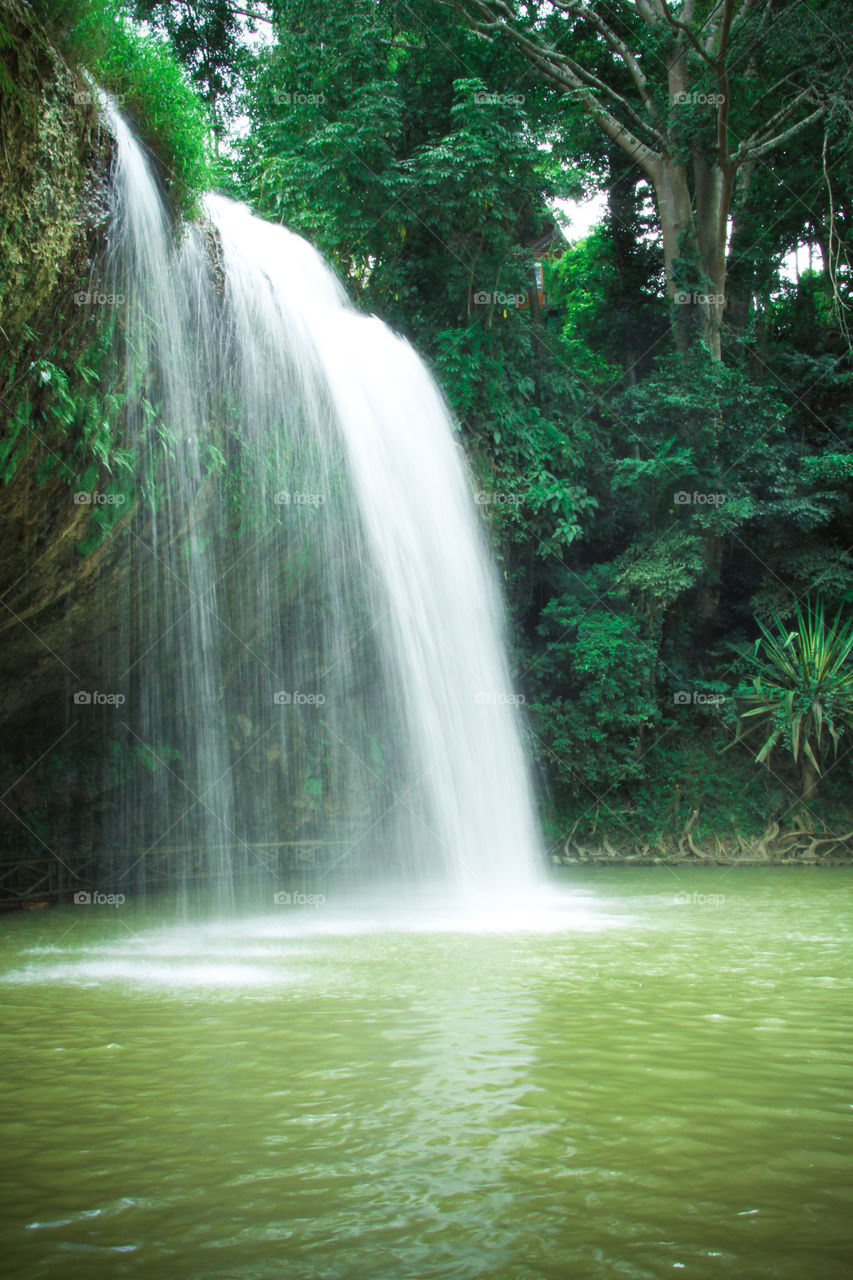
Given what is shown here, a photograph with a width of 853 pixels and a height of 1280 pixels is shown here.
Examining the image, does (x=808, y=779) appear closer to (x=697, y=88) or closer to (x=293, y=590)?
(x=293, y=590)

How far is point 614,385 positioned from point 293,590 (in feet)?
34.7

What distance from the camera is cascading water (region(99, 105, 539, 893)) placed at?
11414 mm

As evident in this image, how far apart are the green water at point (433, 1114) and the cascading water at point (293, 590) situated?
566 centimetres

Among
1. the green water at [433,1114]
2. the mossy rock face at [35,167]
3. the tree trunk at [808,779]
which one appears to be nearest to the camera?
the green water at [433,1114]

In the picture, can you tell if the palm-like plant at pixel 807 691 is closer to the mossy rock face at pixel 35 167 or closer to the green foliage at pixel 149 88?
the green foliage at pixel 149 88

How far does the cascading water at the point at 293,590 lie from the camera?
11.4m

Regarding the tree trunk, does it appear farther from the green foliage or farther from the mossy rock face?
the mossy rock face

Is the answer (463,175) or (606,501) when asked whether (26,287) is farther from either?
(606,501)

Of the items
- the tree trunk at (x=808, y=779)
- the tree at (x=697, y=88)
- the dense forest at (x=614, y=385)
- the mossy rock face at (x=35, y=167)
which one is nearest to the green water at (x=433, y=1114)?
the mossy rock face at (x=35, y=167)

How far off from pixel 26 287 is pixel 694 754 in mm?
14081

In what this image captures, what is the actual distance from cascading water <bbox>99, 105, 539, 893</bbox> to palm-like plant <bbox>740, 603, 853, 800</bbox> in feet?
14.3

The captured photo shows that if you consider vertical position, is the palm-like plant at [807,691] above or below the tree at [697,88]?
below

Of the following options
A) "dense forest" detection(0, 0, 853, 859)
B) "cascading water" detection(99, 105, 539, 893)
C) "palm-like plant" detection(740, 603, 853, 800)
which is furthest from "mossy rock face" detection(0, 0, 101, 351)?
"palm-like plant" detection(740, 603, 853, 800)

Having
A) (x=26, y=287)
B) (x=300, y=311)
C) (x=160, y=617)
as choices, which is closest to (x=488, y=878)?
(x=160, y=617)
